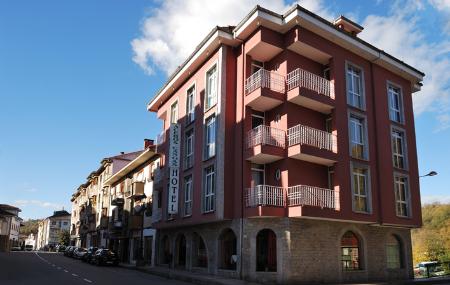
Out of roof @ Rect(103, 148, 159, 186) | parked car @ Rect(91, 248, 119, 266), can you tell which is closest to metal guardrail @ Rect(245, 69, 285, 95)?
roof @ Rect(103, 148, 159, 186)

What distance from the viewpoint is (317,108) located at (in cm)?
2258

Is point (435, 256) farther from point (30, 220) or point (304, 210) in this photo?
point (30, 220)

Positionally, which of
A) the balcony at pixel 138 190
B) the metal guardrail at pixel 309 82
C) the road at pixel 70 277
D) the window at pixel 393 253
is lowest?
the road at pixel 70 277

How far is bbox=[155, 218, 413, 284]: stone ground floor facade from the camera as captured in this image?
2003 cm

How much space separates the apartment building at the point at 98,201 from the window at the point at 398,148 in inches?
1326

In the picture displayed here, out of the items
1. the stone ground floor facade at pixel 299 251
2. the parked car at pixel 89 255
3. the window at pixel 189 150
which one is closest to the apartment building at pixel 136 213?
the parked car at pixel 89 255

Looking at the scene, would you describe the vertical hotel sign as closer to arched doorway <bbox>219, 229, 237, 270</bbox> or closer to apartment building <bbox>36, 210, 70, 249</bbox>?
arched doorway <bbox>219, 229, 237, 270</bbox>

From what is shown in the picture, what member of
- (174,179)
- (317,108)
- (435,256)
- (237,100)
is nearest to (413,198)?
(317,108)

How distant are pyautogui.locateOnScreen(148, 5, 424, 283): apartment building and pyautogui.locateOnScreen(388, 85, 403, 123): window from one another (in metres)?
0.07

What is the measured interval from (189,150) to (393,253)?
13019 mm

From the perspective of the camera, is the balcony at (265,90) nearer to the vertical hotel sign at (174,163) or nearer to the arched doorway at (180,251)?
the vertical hotel sign at (174,163)

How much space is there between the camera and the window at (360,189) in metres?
22.4

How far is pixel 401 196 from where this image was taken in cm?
2505

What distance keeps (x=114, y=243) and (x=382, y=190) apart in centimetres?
3183
